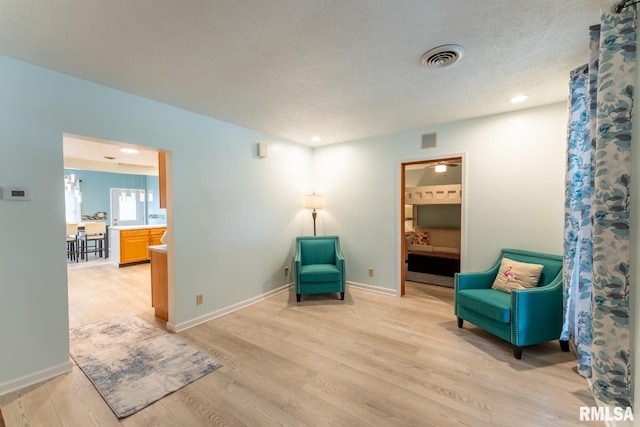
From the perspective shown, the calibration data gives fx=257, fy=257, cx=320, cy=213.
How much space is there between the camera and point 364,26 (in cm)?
155

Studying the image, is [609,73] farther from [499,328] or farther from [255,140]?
[255,140]

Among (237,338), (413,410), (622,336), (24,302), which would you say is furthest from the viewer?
(237,338)

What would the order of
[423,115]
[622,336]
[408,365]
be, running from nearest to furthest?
[622,336], [408,365], [423,115]

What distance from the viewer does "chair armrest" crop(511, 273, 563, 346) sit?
87.2 inches

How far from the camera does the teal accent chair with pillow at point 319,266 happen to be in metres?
3.62

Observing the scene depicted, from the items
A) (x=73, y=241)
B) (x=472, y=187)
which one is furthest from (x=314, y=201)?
(x=73, y=241)

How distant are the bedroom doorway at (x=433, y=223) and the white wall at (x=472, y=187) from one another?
0.91m

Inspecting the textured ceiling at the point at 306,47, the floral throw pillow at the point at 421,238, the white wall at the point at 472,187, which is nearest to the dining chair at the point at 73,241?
the textured ceiling at the point at 306,47

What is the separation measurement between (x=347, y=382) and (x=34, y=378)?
2406 millimetres

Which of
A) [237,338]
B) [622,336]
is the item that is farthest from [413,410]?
[237,338]

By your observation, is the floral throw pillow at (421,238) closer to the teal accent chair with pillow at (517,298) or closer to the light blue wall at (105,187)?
the teal accent chair with pillow at (517,298)

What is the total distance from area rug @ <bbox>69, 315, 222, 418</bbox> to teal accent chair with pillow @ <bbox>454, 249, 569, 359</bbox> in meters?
2.51

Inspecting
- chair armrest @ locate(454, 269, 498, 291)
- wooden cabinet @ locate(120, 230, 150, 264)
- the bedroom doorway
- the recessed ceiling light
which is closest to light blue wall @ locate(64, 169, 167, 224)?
wooden cabinet @ locate(120, 230, 150, 264)

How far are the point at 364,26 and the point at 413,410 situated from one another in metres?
2.47
